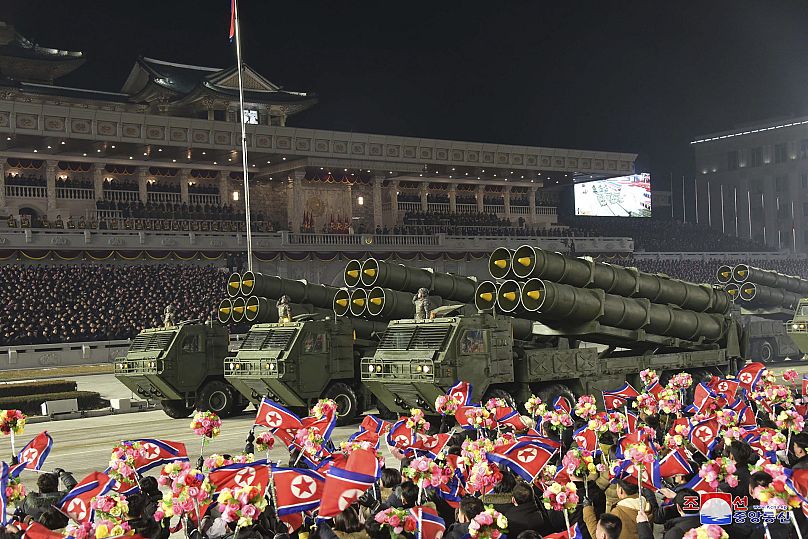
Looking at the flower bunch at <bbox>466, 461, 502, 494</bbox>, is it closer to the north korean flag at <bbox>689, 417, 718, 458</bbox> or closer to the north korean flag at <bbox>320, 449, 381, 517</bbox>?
the north korean flag at <bbox>320, 449, 381, 517</bbox>

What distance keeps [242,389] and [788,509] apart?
17180 millimetres

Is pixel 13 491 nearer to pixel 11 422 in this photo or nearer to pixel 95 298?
pixel 11 422

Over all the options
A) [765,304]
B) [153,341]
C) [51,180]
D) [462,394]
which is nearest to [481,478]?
[462,394]

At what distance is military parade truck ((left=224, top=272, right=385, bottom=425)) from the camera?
21891 millimetres

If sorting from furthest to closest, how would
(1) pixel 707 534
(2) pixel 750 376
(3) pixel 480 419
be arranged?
(2) pixel 750 376
(3) pixel 480 419
(1) pixel 707 534

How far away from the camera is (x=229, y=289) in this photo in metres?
27.0

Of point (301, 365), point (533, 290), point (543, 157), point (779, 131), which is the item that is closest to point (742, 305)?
point (533, 290)

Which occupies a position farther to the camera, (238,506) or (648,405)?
(648,405)

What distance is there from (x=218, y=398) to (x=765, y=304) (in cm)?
2322

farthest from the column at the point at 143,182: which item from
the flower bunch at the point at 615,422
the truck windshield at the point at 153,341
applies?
the flower bunch at the point at 615,422

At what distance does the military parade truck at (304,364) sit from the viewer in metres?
21.9

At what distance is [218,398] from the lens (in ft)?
82.8

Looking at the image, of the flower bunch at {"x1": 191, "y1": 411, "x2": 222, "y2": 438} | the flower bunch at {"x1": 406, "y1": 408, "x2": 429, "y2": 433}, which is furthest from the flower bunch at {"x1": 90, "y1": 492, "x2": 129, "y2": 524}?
the flower bunch at {"x1": 406, "y1": 408, "x2": 429, "y2": 433}

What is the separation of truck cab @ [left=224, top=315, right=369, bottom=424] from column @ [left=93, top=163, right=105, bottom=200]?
31.8m
